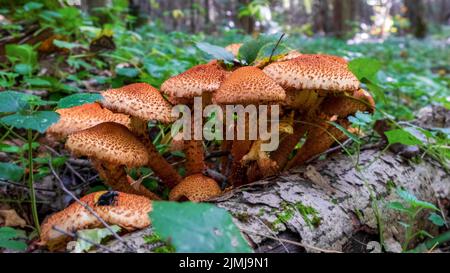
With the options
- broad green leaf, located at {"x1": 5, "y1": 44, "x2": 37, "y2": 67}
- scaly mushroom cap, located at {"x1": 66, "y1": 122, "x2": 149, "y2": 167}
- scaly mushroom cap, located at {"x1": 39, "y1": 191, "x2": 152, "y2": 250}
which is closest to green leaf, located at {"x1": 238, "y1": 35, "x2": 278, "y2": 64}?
scaly mushroom cap, located at {"x1": 66, "y1": 122, "x2": 149, "y2": 167}

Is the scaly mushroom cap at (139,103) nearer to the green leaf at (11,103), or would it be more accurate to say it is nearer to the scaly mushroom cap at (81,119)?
the scaly mushroom cap at (81,119)

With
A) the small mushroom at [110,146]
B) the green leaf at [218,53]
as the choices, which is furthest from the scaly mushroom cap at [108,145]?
the green leaf at [218,53]

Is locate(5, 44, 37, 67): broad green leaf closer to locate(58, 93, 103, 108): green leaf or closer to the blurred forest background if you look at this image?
the blurred forest background

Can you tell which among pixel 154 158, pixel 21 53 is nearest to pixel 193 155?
pixel 154 158

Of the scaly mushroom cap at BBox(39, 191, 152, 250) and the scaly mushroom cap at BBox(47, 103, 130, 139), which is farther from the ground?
the scaly mushroom cap at BBox(47, 103, 130, 139)

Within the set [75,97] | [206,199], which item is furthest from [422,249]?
[75,97]
